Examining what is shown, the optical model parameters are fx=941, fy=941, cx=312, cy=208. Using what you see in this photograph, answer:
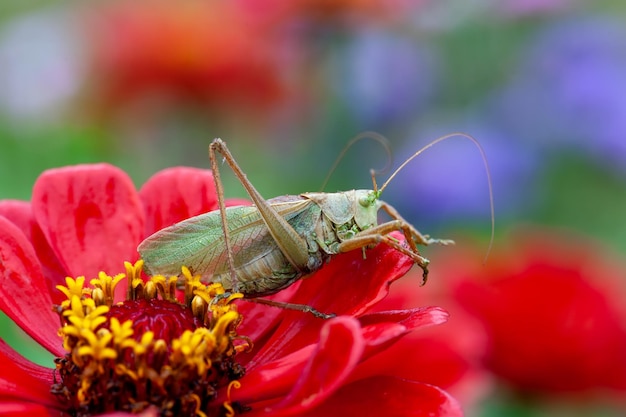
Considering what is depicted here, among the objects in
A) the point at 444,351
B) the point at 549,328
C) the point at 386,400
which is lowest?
the point at 549,328

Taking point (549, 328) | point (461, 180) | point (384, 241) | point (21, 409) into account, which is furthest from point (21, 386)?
point (461, 180)

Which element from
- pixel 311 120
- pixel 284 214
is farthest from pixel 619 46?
pixel 284 214

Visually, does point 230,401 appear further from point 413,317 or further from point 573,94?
point 573,94

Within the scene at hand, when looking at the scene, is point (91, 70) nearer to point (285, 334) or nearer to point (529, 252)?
point (529, 252)

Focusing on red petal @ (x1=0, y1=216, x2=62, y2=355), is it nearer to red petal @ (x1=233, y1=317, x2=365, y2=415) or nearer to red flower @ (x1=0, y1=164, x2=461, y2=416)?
red flower @ (x1=0, y1=164, x2=461, y2=416)

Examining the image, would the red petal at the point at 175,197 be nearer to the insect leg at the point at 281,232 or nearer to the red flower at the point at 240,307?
the red flower at the point at 240,307

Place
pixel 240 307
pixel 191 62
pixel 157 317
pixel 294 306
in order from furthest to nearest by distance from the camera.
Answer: pixel 191 62 < pixel 240 307 < pixel 294 306 < pixel 157 317

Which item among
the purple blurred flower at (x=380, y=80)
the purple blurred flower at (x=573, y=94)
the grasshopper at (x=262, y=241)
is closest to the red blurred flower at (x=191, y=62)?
the purple blurred flower at (x=380, y=80)
